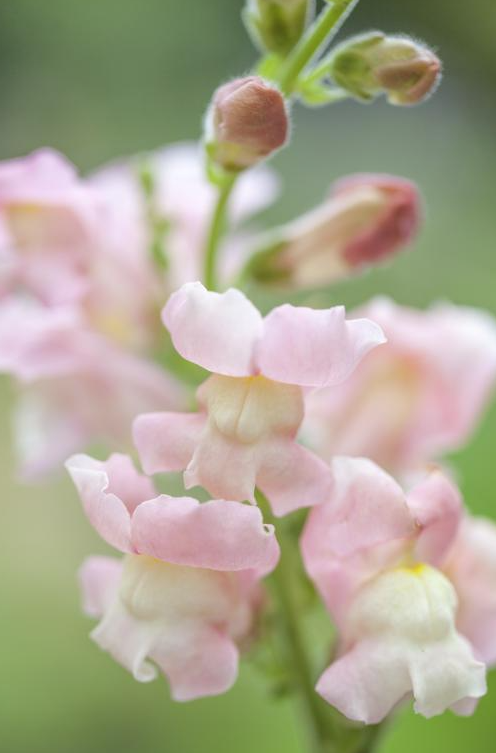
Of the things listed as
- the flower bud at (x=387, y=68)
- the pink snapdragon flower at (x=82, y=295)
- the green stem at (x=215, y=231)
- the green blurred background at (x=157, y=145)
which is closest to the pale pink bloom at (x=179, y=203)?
the pink snapdragon flower at (x=82, y=295)

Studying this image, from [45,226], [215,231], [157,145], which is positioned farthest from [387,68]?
[157,145]

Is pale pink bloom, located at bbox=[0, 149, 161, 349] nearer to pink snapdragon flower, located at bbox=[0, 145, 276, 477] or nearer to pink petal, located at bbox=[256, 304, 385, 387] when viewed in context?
pink snapdragon flower, located at bbox=[0, 145, 276, 477]

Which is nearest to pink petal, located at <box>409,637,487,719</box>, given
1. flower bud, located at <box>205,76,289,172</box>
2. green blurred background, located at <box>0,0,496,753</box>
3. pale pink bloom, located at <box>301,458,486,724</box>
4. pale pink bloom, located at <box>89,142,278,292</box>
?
pale pink bloom, located at <box>301,458,486,724</box>

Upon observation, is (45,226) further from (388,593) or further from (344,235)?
(388,593)

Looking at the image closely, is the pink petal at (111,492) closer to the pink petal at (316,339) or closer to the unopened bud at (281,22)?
the pink petal at (316,339)

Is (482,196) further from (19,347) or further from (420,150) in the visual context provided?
(19,347)

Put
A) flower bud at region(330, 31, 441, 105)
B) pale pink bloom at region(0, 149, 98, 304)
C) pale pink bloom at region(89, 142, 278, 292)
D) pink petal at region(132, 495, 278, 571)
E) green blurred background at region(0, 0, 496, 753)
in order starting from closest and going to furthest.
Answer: pink petal at region(132, 495, 278, 571), flower bud at region(330, 31, 441, 105), pale pink bloom at region(0, 149, 98, 304), pale pink bloom at region(89, 142, 278, 292), green blurred background at region(0, 0, 496, 753)

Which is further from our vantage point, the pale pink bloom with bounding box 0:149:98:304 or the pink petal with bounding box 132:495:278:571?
the pale pink bloom with bounding box 0:149:98:304

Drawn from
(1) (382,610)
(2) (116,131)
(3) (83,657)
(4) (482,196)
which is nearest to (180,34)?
(2) (116,131)
